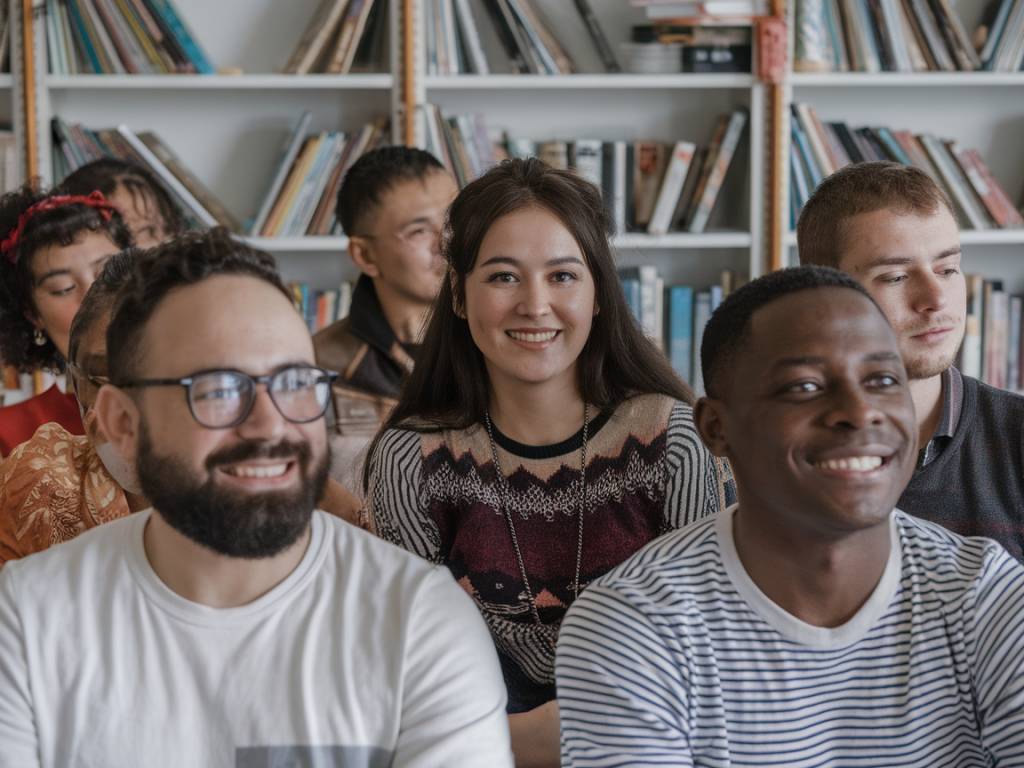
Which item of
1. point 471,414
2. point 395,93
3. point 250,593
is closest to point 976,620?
point 250,593

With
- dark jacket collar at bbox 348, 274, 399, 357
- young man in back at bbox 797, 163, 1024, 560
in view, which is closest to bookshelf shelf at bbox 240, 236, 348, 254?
dark jacket collar at bbox 348, 274, 399, 357

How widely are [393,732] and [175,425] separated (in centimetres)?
40

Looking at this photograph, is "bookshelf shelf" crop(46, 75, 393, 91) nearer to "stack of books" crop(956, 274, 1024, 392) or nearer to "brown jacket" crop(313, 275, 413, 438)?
"brown jacket" crop(313, 275, 413, 438)

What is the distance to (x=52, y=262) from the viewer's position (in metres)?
2.61

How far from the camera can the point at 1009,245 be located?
428 centimetres

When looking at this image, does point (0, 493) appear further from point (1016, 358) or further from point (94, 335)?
point (1016, 358)

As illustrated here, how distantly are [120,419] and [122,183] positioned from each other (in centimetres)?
195

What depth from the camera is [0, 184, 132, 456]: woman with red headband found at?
261 cm

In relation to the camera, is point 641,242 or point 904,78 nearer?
point 904,78

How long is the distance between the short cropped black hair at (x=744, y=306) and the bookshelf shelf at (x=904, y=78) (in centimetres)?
254

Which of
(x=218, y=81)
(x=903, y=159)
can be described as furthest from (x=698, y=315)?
(x=218, y=81)

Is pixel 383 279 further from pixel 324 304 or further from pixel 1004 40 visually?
pixel 1004 40

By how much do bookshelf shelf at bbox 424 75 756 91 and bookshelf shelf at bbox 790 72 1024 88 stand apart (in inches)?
7.1

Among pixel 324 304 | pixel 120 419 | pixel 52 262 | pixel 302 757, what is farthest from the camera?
A: pixel 324 304
